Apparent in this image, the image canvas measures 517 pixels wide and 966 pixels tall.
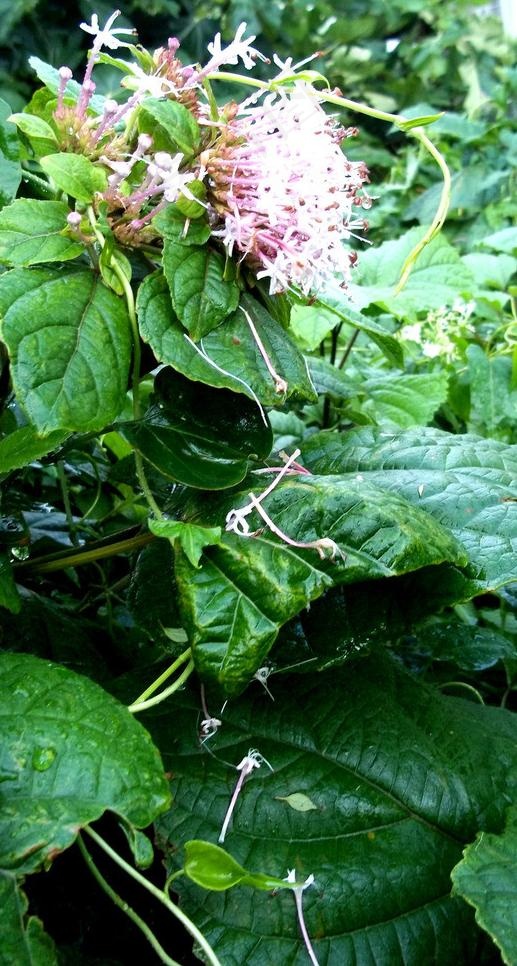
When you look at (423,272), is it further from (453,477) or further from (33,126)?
(33,126)

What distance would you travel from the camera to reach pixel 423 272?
1181mm

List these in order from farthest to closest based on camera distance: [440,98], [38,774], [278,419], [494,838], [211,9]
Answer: [440,98]
[211,9]
[278,419]
[494,838]
[38,774]

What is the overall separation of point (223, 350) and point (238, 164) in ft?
0.38

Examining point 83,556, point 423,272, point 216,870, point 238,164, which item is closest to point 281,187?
point 238,164

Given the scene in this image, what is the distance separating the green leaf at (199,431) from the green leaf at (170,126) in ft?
0.47

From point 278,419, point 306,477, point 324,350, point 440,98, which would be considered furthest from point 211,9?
point 306,477

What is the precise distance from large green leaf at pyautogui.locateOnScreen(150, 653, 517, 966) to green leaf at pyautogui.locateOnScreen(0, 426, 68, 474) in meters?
0.22

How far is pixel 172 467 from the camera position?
53cm

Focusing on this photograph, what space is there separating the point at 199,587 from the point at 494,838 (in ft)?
0.86

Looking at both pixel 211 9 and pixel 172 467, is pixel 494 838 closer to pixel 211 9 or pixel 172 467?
pixel 172 467

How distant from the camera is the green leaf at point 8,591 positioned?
56 centimetres

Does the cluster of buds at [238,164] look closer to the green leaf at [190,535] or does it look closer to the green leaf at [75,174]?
the green leaf at [75,174]

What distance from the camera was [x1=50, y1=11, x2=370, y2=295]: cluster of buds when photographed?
52 centimetres

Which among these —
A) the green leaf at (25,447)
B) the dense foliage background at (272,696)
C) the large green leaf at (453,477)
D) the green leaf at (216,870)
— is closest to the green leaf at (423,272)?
the dense foliage background at (272,696)
